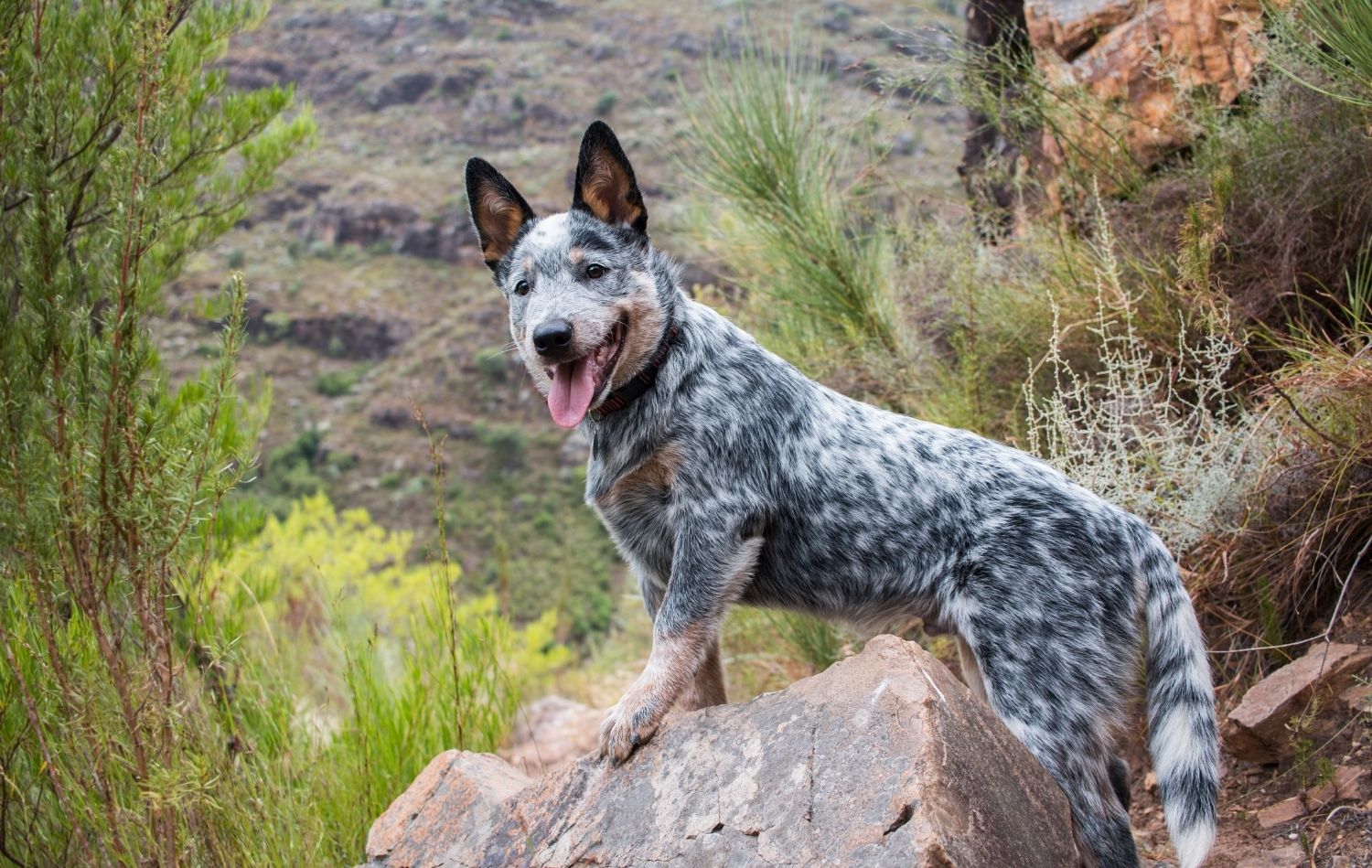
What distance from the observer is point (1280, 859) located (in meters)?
3.18

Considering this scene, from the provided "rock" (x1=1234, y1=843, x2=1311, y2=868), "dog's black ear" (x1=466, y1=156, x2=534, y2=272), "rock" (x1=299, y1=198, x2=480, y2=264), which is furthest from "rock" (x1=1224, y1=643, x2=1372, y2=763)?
"rock" (x1=299, y1=198, x2=480, y2=264)

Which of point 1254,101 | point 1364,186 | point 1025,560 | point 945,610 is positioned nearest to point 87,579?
point 945,610

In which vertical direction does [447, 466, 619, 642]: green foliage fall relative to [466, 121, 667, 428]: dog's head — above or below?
below

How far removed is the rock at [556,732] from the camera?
7.85 m

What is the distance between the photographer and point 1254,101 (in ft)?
17.4

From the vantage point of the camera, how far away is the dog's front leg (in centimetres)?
294

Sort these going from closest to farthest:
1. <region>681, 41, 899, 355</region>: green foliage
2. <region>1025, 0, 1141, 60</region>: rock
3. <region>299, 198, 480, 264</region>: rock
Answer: <region>1025, 0, 1141, 60</region>: rock < <region>681, 41, 899, 355</region>: green foliage < <region>299, 198, 480, 264</region>: rock

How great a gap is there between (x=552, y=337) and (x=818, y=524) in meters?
0.97

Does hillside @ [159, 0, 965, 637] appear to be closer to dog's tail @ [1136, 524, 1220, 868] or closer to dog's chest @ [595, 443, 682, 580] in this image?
dog's chest @ [595, 443, 682, 580]

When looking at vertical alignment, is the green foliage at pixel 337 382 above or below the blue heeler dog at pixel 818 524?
below

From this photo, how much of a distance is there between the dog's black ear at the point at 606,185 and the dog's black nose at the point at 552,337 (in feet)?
2.00

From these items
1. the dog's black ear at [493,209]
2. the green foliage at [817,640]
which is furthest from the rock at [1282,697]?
the dog's black ear at [493,209]

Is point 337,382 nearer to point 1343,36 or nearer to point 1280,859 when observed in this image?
point 1343,36

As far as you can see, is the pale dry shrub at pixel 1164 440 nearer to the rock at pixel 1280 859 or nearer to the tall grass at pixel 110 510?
the rock at pixel 1280 859
